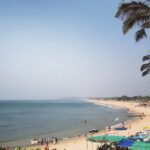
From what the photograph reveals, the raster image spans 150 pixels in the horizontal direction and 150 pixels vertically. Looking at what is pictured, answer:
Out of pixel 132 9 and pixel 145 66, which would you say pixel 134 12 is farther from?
pixel 145 66

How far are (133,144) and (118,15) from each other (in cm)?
1041

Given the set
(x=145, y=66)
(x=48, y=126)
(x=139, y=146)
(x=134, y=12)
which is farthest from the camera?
(x=48, y=126)

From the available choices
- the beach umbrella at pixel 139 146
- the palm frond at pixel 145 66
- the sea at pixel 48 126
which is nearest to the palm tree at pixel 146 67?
the palm frond at pixel 145 66

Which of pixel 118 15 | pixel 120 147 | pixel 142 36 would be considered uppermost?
pixel 118 15

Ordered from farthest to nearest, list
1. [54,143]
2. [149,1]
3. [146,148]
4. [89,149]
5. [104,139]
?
[54,143] < [89,149] < [104,139] < [146,148] < [149,1]

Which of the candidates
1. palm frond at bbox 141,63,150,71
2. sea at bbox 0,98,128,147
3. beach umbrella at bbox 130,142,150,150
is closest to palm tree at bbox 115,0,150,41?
beach umbrella at bbox 130,142,150,150

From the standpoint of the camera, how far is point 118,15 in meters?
11.2

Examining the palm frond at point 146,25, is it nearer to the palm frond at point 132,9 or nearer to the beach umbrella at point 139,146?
the palm frond at point 132,9

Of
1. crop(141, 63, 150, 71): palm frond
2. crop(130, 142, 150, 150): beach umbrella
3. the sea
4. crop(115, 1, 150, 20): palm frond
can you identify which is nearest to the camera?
crop(115, 1, 150, 20): palm frond

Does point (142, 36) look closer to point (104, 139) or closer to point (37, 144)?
point (104, 139)

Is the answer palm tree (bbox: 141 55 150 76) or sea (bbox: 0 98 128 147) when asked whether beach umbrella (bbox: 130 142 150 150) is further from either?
sea (bbox: 0 98 128 147)

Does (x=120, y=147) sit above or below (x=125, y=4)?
below

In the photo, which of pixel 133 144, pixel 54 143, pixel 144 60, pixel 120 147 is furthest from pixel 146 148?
pixel 54 143

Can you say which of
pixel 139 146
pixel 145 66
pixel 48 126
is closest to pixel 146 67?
pixel 145 66
